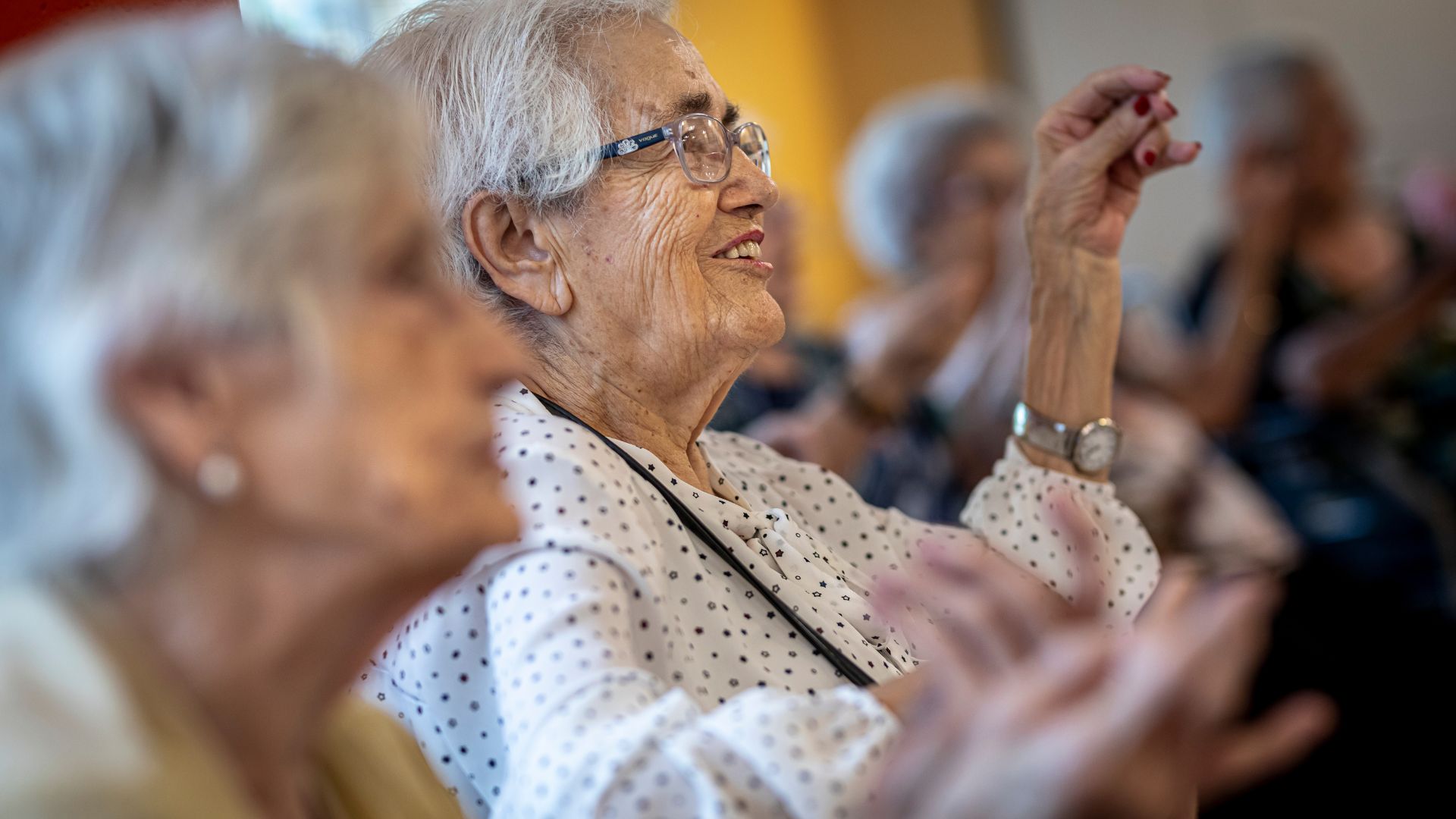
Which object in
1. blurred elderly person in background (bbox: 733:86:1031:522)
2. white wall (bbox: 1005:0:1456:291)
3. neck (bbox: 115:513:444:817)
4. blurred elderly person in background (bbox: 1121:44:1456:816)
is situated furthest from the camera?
white wall (bbox: 1005:0:1456:291)

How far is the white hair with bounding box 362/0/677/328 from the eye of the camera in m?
1.27

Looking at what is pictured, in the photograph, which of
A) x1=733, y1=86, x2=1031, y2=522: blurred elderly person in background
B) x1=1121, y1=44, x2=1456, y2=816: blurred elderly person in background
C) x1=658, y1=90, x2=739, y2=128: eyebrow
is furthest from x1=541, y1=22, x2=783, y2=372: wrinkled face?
x1=1121, y1=44, x2=1456, y2=816: blurred elderly person in background

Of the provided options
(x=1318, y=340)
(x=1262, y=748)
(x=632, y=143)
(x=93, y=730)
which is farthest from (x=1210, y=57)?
(x=93, y=730)

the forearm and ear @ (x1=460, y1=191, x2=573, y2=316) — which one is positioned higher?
ear @ (x1=460, y1=191, x2=573, y2=316)

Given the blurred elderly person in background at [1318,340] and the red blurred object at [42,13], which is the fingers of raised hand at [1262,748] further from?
the blurred elderly person in background at [1318,340]

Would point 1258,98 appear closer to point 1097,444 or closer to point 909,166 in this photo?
point 909,166

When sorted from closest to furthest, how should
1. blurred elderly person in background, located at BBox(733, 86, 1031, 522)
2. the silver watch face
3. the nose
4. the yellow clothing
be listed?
1. the yellow clothing
2. the nose
3. the silver watch face
4. blurred elderly person in background, located at BBox(733, 86, 1031, 522)

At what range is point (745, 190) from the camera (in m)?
1.39

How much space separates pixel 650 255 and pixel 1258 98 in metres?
2.58

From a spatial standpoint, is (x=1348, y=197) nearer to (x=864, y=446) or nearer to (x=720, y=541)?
(x=864, y=446)

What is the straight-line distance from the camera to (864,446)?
258 cm

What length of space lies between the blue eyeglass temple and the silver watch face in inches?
22.9

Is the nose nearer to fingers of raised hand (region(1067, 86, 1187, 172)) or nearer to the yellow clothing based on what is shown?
fingers of raised hand (region(1067, 86, 1187, 172))

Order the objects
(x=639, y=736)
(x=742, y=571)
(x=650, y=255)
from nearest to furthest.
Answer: (x=639, y=736) < (x=742, y=571) < (x=650, y=255)
